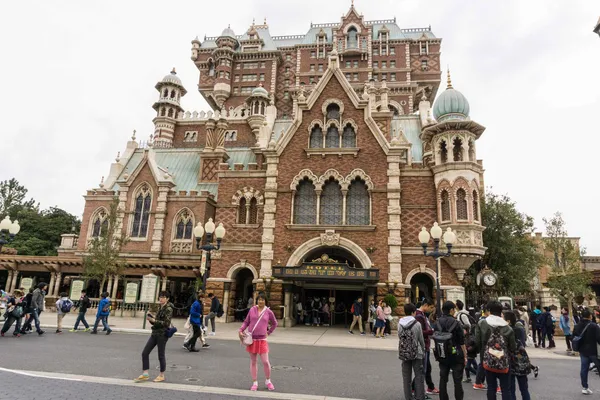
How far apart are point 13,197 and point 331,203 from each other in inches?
2229

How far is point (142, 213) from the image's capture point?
30672 millimetres

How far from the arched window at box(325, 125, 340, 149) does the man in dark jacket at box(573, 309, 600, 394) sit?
1690cm

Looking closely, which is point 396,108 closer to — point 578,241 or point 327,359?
point 578,241


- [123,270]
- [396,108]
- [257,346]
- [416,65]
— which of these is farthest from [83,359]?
[416,65]

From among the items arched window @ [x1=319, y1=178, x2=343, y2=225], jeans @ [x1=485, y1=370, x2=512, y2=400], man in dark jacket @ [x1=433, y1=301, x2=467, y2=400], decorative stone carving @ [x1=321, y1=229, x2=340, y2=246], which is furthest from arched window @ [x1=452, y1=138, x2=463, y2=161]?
jeans @ [x1=485, y1=370, x2=512, y2=400]

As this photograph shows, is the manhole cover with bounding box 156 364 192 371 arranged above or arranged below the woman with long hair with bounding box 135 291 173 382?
below

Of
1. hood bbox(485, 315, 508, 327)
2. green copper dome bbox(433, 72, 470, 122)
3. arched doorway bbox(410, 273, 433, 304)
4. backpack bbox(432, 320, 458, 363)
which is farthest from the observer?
green copper dome bbox(433, 72, 470, 122)

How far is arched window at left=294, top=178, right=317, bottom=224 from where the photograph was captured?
911 inches

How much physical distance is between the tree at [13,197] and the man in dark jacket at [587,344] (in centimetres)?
6525

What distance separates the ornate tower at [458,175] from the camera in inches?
819

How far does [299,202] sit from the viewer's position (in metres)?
23.5

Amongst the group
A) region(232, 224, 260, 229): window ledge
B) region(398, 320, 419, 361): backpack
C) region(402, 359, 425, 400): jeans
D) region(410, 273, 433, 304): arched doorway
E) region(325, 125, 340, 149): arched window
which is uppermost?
region(325, 125, 340, 149): arched window

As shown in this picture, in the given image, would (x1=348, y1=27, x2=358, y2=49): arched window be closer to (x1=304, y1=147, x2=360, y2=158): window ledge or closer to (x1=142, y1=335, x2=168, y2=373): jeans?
(x1=304, y1=147, x2=360, y2=158): window ledge

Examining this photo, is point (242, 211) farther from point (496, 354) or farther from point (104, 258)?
point (496, 354)
